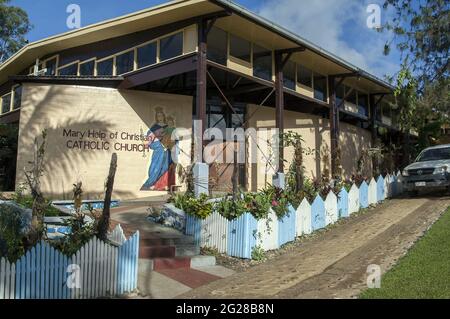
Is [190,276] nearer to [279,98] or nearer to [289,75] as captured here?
[279,98]

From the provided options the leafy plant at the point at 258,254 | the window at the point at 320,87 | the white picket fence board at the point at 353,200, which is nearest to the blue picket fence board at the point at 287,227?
the leafy plant at the point at 258,254

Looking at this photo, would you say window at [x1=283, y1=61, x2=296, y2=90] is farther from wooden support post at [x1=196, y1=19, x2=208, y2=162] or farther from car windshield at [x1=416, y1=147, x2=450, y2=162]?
car windshield at [x1=416, y1=147, x2=450, y2=162]

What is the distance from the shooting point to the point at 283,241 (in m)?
9.92

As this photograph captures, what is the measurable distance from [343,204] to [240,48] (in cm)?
616

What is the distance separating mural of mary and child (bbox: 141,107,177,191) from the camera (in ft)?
50.3

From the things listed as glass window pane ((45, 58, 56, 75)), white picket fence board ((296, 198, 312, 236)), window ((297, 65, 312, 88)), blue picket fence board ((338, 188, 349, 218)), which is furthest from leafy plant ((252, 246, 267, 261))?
glass window pane ((45, 58, 56, 75))

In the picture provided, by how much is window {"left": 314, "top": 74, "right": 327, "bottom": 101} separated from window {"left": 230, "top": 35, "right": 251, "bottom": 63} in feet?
16.6

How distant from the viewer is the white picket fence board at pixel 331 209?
12.1 m

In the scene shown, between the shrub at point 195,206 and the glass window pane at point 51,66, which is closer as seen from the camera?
the shrub at point 195,206

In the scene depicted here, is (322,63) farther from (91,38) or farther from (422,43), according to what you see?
(91,38)

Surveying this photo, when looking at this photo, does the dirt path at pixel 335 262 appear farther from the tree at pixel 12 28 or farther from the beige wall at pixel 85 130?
the tree at pixel 12 28

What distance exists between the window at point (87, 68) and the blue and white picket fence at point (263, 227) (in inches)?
367

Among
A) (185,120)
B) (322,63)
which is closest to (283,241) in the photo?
(185,120)
